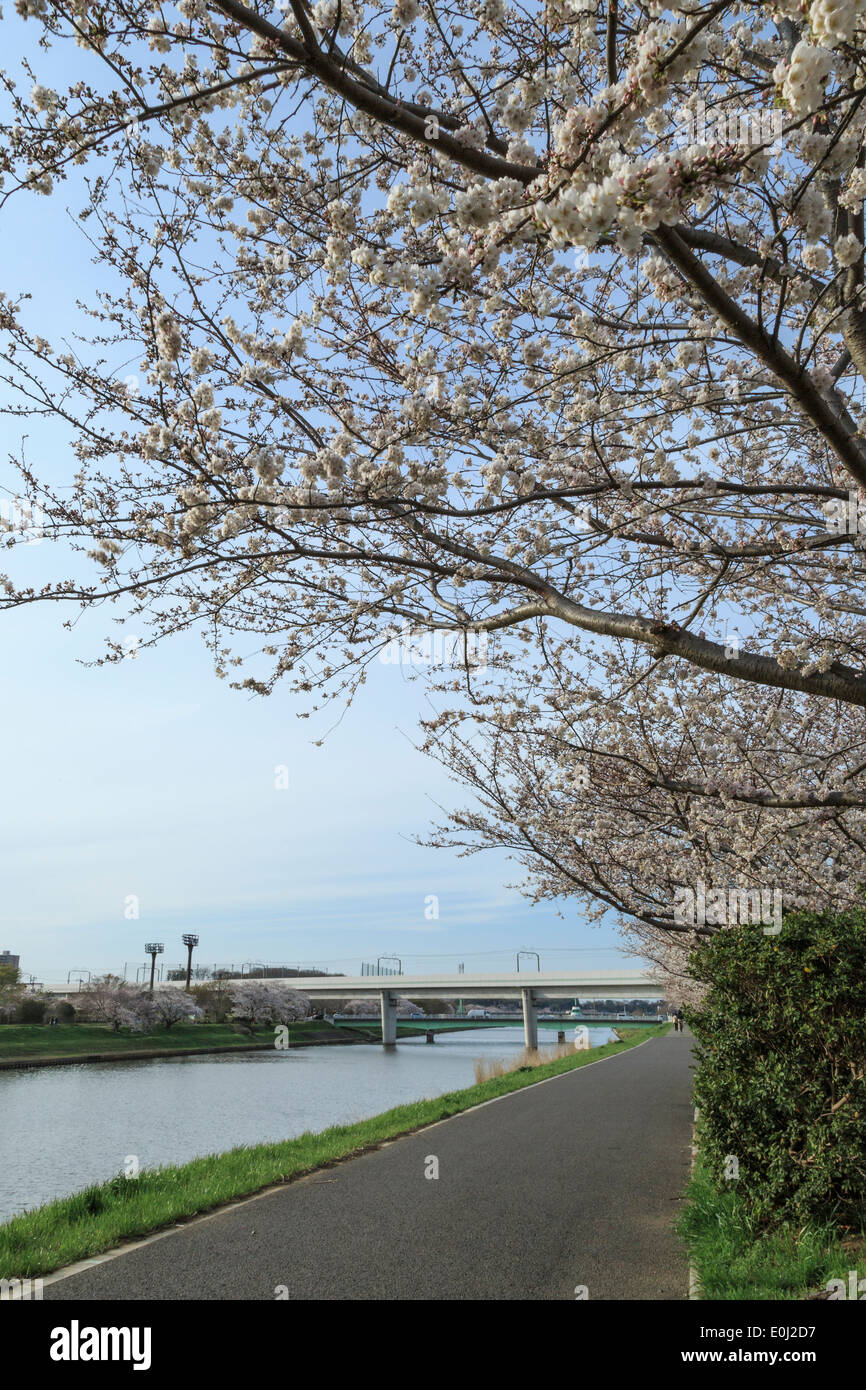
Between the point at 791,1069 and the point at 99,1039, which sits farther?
the point at 99,1039

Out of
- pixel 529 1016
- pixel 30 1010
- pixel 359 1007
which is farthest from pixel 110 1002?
pixel 359 1007

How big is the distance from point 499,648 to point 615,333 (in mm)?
3616

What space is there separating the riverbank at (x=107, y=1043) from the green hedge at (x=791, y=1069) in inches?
1378

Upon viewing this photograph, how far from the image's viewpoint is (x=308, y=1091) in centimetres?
2759

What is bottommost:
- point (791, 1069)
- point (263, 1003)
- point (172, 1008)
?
point (263, 1003)

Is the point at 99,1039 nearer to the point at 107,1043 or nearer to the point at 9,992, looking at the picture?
the point at 107,1043

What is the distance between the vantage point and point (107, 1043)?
43.4m

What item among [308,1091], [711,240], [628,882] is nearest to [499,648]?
[628,882]

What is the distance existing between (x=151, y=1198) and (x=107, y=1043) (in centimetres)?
4051

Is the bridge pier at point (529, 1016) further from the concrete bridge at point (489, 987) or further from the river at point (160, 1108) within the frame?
the river at point (160, 1108)

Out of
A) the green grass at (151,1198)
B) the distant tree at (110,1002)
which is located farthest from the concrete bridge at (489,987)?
the green grass at (151,1198)

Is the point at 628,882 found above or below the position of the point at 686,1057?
above
